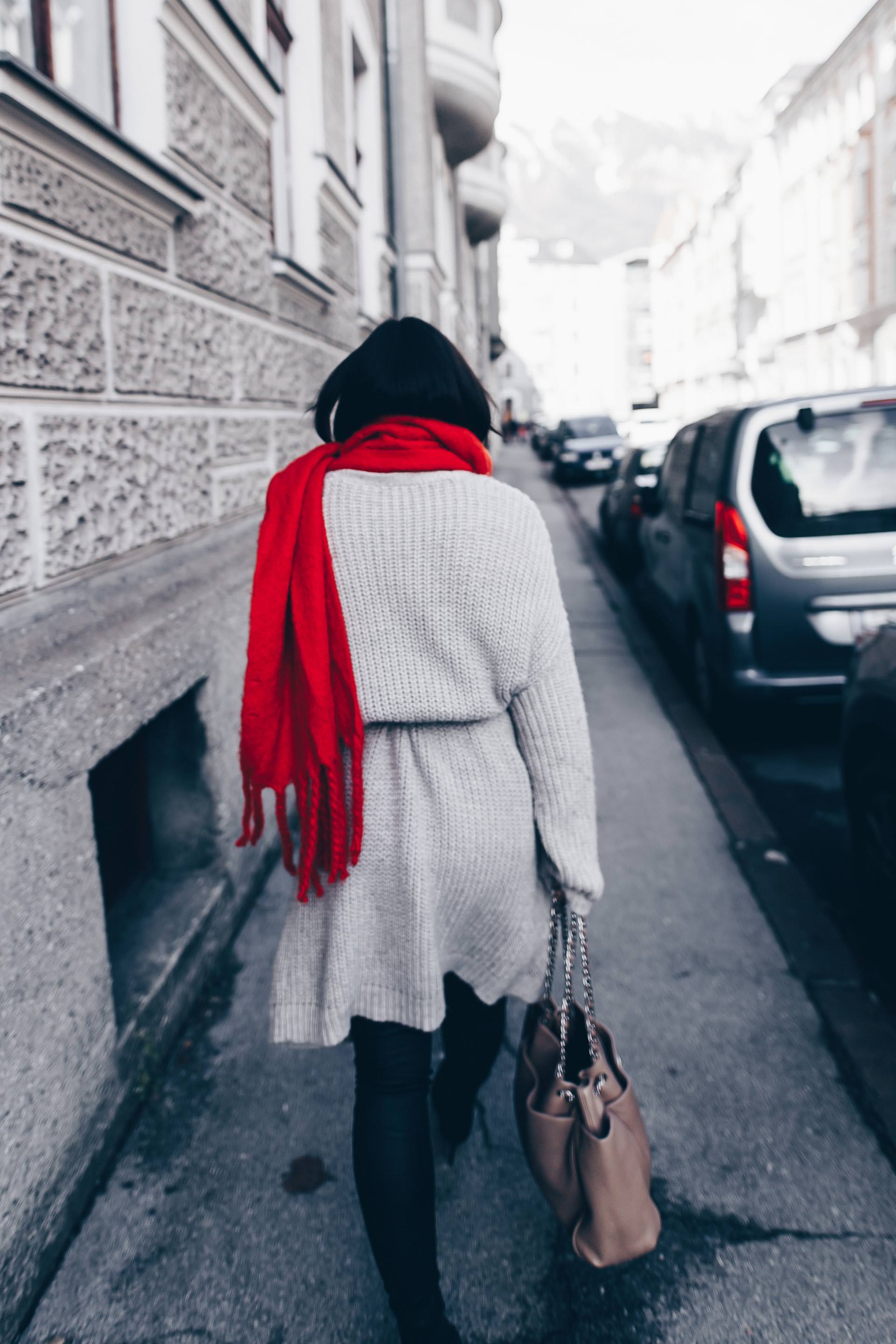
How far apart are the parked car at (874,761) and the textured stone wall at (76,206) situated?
2611 millimetres

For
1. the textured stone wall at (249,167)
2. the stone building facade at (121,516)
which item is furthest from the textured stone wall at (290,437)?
the textured stone wall at (249,167)

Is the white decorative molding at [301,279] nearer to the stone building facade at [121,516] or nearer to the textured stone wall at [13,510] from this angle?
the stone building facade at [121,516]

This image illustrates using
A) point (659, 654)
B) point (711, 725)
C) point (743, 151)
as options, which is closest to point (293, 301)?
point (711, 725)

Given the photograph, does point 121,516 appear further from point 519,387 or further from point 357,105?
point 519,387

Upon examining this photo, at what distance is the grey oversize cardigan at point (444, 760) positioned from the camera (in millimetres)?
1742

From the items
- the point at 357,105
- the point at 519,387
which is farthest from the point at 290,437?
the point at 519,387

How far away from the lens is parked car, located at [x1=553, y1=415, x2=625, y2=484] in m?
25.1

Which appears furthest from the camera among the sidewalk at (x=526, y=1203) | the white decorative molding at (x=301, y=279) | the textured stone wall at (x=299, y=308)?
the textured stone wall at (x=299, y=308)

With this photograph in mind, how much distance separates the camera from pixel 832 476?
540 cm

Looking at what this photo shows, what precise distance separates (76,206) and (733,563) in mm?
3727

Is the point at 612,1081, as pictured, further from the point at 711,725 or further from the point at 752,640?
the point at 711,725

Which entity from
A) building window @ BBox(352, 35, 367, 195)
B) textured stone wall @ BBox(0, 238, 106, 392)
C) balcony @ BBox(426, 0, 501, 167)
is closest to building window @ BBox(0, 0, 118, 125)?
textured stone wall @ BBox(0, 238, 106, 392)

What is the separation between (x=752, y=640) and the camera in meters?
5.54

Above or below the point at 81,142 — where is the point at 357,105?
above
